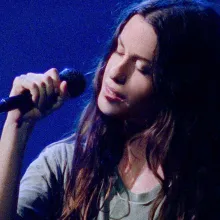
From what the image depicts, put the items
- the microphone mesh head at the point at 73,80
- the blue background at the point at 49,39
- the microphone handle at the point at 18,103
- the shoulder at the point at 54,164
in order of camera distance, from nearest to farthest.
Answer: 1. the microphone handle at the point at 18,103
2. the microphone mesh head at the point at 73,80
3. the shoulder at the point at 54,164
4. the blue background at the point at 49,39

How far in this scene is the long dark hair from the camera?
47.7 inches

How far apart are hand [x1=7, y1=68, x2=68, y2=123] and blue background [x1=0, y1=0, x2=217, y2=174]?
1.05 meters

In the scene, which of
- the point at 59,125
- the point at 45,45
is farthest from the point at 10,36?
the point at 59,125

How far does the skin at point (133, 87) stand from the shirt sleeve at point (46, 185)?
0.14m

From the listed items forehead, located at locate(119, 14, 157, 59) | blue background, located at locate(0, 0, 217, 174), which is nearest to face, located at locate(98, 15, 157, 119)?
forehead, located at locate(119, 14, 157, 59)

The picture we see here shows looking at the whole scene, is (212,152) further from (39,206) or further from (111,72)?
(39,206)

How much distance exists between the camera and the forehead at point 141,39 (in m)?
1.24

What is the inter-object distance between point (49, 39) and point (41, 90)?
1192mm

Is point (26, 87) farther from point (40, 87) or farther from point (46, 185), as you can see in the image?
point (46, 185)

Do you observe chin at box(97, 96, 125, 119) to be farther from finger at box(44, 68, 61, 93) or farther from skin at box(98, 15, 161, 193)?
finger at box(44, 68, 61, 93)

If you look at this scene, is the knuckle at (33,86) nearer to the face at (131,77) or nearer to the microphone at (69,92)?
the microphone at (69,92)

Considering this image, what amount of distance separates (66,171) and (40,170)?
0.06m

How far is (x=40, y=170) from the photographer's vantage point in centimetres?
124

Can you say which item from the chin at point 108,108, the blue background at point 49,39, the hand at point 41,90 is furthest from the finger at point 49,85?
the blue background at point 49,39
